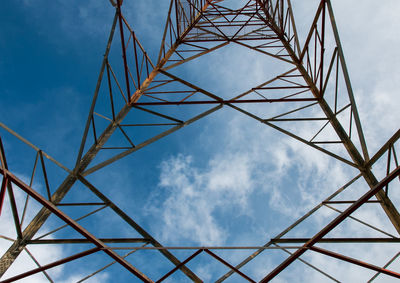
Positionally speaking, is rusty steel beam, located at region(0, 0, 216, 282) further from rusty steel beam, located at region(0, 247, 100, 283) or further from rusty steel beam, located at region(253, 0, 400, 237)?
rusty steel beam, located at region(253, 0, 400, 237)

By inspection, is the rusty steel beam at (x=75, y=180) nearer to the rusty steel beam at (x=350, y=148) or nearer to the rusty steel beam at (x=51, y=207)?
the rusty steel beam at (x=51, y=207)

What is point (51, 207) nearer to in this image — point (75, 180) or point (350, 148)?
point (75, 180)

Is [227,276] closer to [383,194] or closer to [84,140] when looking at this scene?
[383,194]

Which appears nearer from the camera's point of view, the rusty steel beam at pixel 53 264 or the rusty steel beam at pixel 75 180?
the rusty steel beam at pixel 53 264

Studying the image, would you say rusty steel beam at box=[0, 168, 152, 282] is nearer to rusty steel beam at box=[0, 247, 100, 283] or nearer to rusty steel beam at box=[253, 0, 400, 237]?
rusty steel beam at box=[0, 247, 100, 283]

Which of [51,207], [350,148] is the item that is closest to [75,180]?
[51,207]

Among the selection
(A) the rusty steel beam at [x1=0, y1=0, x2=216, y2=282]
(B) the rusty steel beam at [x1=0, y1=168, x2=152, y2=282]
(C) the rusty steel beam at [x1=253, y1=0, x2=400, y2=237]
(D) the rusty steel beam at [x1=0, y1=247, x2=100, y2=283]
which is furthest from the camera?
(C) the rusty steel beam at [x1=253, y1=0, x2=400, y2=237]

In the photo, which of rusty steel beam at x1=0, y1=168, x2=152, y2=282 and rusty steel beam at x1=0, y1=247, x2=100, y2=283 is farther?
rusty steel beam at x1=0, y1=247, x2=100, y2=283

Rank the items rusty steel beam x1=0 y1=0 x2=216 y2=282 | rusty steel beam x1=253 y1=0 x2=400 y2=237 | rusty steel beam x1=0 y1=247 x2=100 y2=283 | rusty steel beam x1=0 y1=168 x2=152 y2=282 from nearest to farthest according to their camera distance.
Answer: rusty steel beam x1=0 y1=168 x2=152 y2=282 → rusty steel beam x1=0 y1=247 x2=100 y2=283 → rusty steel beam x1=0 y1=0 x2=216 y2=282 → rusty steel beam x1=253 y1=0 x2=400 y2=237

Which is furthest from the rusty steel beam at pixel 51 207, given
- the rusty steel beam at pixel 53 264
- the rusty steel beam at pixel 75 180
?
the rusty steel beam at pixel 75 180

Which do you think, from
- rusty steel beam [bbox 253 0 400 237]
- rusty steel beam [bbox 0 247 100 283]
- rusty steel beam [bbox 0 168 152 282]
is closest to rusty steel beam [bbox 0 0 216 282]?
rusty steel beam [bbox 0 247 100 283]

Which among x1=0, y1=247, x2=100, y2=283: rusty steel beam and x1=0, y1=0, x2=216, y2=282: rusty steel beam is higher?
x1=0, y1=0, x2=216, y2=282: rusty steel beam

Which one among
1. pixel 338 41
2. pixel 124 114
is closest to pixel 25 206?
pixel 124 114

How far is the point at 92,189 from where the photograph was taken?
648 centimetres
